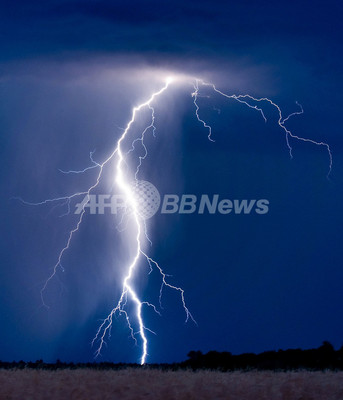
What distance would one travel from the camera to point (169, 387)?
5977 mm

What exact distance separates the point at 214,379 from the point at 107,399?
1437 millimetres

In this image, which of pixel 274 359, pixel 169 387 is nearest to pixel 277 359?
pixel 274 359

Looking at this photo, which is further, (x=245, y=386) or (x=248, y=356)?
(x=248, y=356)

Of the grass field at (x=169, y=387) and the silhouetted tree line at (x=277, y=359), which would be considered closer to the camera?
the grass field at (x=169, y=387)

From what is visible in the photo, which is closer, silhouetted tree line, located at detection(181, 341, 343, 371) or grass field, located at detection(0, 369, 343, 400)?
grass field, located at detection(0, 369, 343, 400)

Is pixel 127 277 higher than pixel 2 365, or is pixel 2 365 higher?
pixel 127 277

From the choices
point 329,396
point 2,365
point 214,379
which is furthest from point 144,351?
point 329,396

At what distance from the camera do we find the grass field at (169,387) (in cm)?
573

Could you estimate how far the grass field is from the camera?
573cm

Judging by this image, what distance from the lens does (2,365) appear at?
10539mm

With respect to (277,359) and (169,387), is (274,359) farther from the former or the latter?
(169,387)

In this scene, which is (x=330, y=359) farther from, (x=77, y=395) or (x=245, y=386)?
(x=77, y=395)

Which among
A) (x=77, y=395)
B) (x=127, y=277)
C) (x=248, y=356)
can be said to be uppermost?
(x=127, y=277)

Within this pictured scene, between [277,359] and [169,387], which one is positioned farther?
[277,359]
